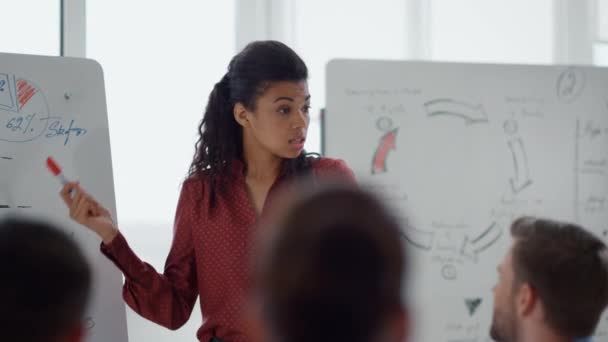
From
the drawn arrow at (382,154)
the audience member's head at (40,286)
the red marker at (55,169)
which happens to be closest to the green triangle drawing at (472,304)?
the drawn arrow at (382,154)

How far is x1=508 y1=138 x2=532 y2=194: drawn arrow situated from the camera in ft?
9.86

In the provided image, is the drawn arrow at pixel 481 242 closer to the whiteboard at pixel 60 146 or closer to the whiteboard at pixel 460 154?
the whiteboard at pixel 460 154

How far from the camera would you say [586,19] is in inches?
157

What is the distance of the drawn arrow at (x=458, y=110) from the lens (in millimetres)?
2953

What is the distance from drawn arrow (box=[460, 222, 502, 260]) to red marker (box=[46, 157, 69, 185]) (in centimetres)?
148

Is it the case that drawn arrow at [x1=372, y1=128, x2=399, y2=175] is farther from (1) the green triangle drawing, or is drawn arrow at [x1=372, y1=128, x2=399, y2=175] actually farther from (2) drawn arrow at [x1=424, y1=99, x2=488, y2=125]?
(1) the green triangle drawing

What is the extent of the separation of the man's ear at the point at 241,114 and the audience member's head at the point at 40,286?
4.66ft

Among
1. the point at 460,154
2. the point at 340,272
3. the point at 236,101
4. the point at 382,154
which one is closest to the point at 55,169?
the point at 236,101

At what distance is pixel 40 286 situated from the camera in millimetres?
885

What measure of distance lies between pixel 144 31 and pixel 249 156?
107 centimetres

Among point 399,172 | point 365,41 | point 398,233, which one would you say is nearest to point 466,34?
point 365,41

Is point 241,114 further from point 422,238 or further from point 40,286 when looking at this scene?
point 40,286

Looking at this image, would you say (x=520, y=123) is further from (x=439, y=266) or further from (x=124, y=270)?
(x=124, y=270)

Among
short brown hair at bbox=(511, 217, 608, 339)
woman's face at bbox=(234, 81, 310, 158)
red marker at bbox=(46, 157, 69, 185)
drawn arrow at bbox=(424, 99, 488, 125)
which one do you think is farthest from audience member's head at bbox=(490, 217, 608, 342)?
red marker at bbox=(46, 157, 69, 185)
